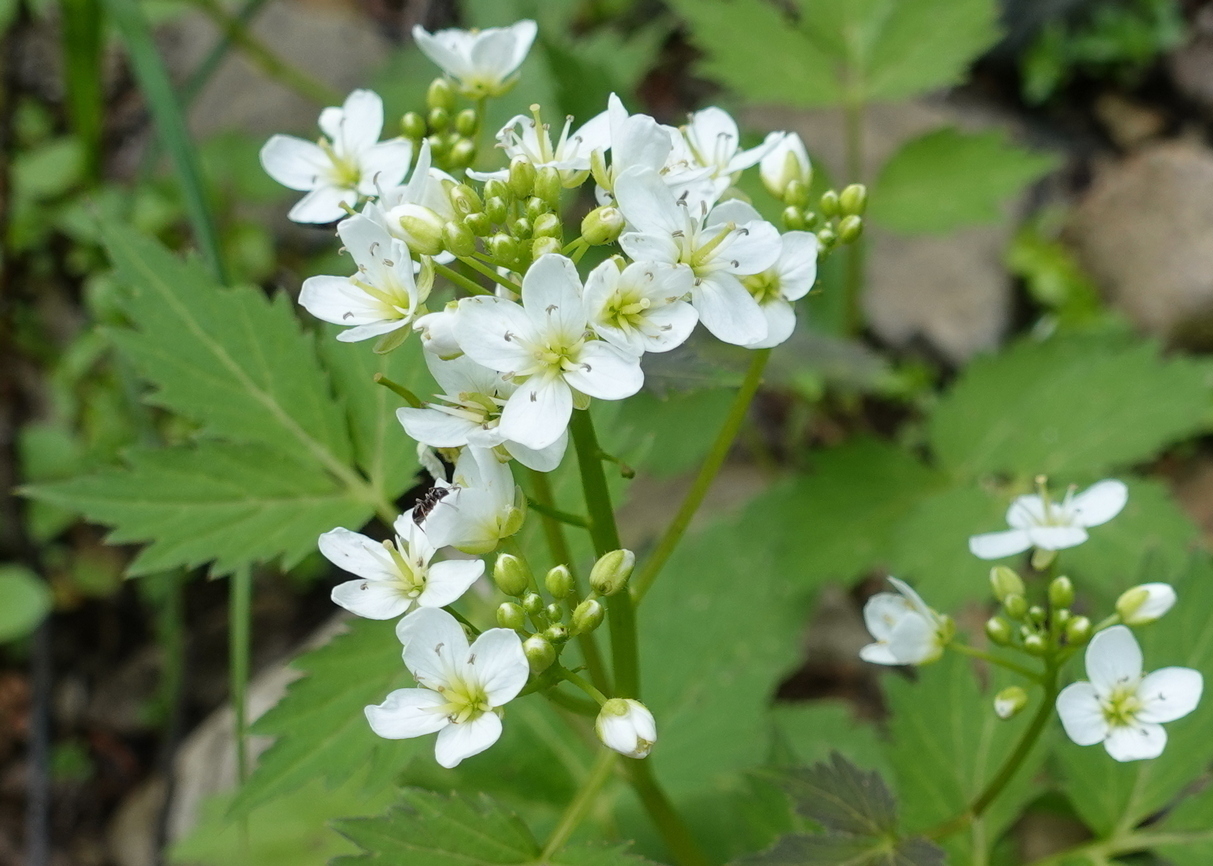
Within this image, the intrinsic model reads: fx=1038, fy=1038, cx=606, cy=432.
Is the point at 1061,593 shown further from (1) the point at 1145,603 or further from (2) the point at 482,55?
(2) the point at 482,55

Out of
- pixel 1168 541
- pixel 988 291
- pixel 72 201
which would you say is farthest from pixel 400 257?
pixel 988 291

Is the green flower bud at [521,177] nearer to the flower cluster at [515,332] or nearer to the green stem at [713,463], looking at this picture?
the flower cluster at [515,332]

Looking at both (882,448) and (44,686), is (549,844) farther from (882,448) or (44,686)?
(44,686)

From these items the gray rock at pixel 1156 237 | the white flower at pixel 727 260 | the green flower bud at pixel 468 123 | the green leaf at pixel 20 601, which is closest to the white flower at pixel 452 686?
the white flower at pixel 727 260

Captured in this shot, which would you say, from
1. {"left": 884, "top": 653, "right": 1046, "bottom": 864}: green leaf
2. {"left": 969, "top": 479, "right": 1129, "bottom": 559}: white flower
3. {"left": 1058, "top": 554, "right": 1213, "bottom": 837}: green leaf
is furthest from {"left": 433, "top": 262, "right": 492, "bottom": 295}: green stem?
{"left": 1058, "top": 554, "right": 1213, "bottom": 837}: green leaf

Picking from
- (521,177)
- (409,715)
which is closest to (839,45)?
(521,177)

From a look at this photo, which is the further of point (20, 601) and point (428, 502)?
point (20, 601)
